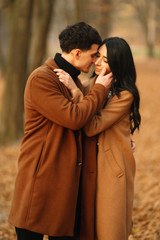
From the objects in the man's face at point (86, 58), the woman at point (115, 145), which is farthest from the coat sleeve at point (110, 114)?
the man's face at point (86, 58)

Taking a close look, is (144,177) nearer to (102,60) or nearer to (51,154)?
(102,60)

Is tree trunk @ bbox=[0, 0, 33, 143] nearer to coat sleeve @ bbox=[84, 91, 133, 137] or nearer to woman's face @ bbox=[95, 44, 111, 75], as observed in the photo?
woman's face @ bbox=[95, 44, 111, 75]

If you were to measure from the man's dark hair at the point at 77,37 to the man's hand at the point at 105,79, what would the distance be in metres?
0.27

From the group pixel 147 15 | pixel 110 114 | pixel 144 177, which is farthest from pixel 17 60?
pixel 147 15

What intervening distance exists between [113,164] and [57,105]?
30.5 inches

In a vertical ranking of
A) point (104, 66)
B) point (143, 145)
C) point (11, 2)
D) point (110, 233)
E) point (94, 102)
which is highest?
point (11, 2)

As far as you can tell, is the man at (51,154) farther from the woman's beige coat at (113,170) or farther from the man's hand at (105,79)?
the woman's beige coat at (113,170)

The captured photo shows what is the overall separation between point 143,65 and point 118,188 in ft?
73.5

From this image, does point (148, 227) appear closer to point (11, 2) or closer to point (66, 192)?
point (66, 192)

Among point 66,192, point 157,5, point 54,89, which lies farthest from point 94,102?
point 157,5

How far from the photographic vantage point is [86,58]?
117 inches

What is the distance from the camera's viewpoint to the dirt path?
456 cm

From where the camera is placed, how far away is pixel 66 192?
2.76 m

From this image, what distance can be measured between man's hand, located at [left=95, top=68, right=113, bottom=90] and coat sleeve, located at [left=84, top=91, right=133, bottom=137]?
0.50 feet
